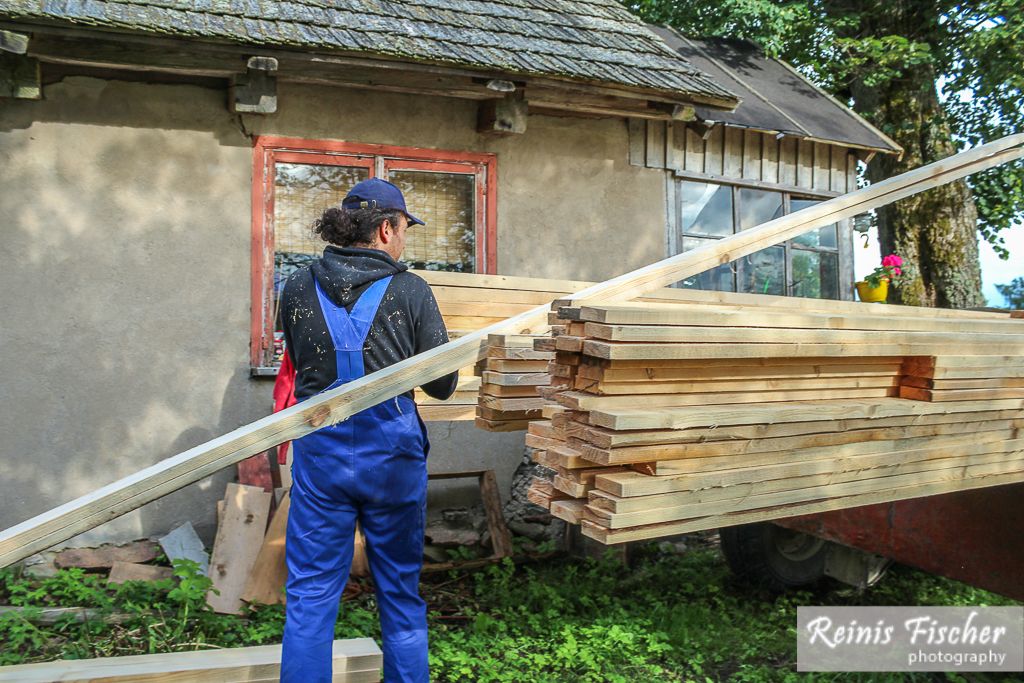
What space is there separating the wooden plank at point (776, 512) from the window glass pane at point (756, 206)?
14.9ft

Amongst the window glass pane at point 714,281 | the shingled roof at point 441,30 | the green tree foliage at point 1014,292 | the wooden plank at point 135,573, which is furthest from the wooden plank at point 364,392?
the green tree foliage at point 1014,292

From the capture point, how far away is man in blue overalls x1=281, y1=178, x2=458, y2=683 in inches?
117

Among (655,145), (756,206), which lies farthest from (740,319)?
(756,206)

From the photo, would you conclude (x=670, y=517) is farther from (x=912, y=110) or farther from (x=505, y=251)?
(x=912, y=110)

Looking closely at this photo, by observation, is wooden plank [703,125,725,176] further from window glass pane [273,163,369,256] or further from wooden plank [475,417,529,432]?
wooden plank [475,417,529,432]

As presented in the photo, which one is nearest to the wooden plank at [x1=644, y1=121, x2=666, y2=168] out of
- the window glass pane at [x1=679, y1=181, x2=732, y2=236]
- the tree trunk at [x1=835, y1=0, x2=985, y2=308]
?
the window glass pane at [x1=679, y1=181, x2=732, y2=236]

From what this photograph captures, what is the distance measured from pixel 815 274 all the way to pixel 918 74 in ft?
13.0

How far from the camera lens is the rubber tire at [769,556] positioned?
567 centimetres

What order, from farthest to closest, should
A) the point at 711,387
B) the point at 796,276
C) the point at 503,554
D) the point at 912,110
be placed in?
the point at 912,110
the point at 796,276
the point at 503,554
the point at 711,387

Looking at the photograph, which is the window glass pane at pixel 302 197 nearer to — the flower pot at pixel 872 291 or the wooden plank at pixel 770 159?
the wooden plank at pixel 770 159

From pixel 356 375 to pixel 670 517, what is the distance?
117cm

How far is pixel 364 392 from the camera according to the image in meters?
2.59

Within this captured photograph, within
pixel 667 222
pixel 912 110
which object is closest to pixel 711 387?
pixel 667 222

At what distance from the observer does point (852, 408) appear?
287 cm
